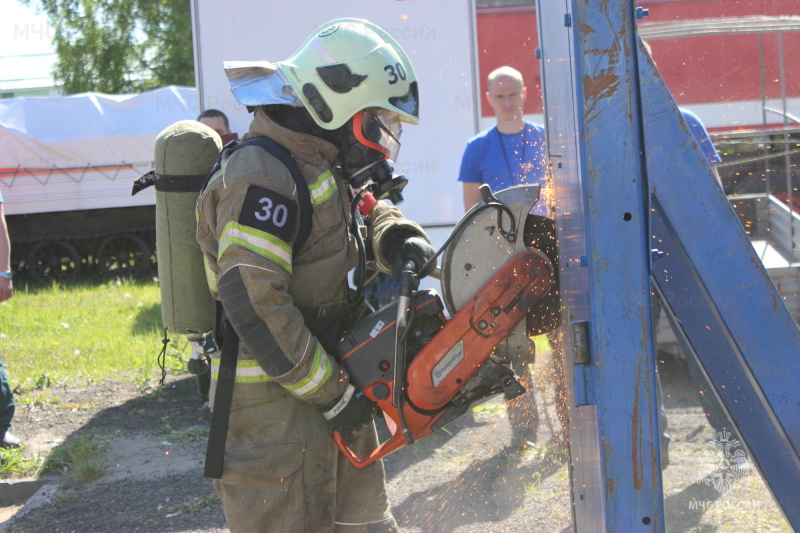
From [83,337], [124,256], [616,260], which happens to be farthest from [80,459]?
[124,256]

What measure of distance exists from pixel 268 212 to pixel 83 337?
621 cm

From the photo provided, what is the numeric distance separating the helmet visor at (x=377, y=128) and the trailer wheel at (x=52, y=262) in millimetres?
10747

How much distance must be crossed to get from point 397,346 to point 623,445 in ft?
2.49

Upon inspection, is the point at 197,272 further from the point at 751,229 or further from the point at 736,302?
the point at 751,229

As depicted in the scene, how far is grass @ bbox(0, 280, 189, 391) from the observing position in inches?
252

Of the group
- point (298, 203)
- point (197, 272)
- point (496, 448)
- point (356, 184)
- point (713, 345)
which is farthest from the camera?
point (496, 448)

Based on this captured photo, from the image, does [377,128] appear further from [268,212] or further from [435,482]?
[435,482]

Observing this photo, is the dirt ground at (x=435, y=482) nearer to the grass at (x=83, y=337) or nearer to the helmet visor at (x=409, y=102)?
the grass at (x=83, y=337)

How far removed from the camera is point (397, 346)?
2.33m

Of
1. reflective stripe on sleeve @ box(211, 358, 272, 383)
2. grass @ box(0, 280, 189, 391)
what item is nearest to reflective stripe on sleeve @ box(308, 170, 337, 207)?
reflective stripe on sleeve @ box(211, 358, 272, 383)

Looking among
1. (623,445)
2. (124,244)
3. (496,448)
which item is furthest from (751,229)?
(124,244)

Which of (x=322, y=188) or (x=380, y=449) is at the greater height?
(x=322, y=188)

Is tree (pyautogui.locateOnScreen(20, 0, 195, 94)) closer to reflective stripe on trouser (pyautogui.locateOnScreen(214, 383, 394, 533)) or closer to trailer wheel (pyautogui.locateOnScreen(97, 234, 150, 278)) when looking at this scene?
trailer wheel (pyautogui.locateOnScreen(97, 234, 150, 278))

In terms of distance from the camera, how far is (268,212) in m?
2.21
